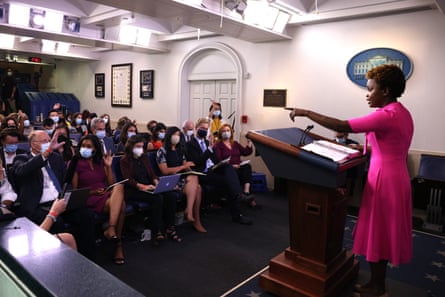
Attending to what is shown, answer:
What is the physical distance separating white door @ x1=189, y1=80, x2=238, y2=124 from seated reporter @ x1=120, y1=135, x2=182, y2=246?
312 cm

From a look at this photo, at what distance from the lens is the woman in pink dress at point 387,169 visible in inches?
78.4

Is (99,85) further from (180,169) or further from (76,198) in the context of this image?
(76,198)

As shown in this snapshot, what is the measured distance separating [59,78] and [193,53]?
6.33m

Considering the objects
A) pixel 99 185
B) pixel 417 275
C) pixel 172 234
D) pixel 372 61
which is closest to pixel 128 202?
pixel 99 185

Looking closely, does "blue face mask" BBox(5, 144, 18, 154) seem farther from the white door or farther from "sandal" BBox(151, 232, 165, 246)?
the white door

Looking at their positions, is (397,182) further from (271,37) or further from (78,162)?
(271,37)

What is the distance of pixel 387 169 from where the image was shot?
6.72 feet

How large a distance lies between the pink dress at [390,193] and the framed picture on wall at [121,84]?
24.2ft

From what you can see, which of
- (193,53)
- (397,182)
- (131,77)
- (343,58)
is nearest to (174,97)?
(193,53)

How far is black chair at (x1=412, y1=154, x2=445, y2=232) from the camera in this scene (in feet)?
13.9

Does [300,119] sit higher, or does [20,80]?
[20,80]

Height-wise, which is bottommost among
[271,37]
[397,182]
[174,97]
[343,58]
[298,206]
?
[298,206]

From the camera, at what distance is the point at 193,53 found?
7.11m

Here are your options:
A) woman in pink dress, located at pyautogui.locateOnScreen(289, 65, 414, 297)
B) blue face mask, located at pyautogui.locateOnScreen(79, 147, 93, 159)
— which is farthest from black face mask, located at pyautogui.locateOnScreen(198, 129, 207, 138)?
woman in pink dress, located at pyautogui.locateOnScreen(289, 65, 414, 297)
